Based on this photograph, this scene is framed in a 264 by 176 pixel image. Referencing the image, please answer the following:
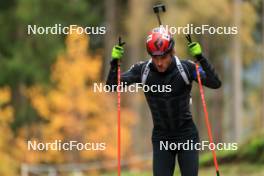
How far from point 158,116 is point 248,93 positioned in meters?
35.9

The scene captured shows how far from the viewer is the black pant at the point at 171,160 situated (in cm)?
771

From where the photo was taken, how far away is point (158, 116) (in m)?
7.75

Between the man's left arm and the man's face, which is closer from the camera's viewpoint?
the man's face

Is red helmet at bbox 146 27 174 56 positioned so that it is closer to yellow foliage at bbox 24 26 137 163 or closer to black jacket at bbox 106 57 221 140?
black jacket at bbox 106 57 221 140

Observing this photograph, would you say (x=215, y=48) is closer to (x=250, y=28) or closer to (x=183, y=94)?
(x=250, y=28)

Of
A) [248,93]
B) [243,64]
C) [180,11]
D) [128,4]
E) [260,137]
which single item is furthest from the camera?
[248,93]

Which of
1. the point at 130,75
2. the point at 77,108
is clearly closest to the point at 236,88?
the point at 77,108

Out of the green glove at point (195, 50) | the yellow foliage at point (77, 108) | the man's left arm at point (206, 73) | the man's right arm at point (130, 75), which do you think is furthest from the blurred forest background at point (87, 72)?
the man's left arm at point (206, 73)

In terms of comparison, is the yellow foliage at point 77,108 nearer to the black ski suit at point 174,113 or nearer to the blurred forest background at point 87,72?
the blurred forest background at point 87,72

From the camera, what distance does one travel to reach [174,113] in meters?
7.68

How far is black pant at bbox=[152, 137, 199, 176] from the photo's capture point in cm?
771

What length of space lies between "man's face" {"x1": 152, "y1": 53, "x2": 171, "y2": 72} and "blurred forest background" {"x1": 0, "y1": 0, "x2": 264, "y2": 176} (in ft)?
63.7

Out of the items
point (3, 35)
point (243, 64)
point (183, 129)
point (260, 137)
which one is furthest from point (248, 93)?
point (183, 129)

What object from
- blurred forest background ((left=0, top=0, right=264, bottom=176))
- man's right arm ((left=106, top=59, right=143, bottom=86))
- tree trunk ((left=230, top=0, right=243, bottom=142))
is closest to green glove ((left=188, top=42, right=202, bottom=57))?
man's right arm ((left=106, top=59, right=143, bottom=86))
